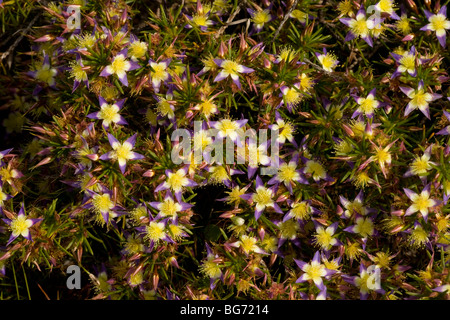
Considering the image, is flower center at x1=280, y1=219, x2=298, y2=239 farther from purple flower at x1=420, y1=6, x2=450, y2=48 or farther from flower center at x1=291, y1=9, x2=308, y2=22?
purple flower at x1=420, y1=6, x2=450, y2=48

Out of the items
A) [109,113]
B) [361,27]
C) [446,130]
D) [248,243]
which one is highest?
[361,27]

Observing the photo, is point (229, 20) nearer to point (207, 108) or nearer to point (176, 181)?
point (207, 108)

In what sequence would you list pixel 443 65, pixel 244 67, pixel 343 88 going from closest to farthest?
pixel 244 67
pixel 343 88
pixel 443 65

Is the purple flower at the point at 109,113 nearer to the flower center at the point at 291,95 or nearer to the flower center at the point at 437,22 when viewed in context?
the flower center at the point at 291,95

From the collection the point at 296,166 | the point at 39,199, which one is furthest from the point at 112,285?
the point at 296,166

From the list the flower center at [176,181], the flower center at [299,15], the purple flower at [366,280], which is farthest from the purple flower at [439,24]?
the flower center at [176,181]

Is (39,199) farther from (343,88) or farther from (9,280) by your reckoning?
(343,88)

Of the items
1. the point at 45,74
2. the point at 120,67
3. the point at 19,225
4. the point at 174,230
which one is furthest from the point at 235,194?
the point at 45,74

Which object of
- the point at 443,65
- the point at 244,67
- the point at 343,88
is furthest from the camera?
the point at 443,65

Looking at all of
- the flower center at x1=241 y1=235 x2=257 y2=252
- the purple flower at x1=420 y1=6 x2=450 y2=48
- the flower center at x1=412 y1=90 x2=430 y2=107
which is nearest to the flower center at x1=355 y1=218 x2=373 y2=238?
the flower center at x1=241 y1=235 x2=257 y2=252
